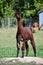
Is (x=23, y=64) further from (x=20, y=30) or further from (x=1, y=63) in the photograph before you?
(x=20, y=30)

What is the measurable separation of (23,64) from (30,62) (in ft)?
1.63

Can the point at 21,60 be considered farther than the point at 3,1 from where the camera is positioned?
No

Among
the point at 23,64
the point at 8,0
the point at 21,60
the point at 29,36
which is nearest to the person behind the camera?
the point at 23,64

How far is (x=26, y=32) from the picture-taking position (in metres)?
10.8

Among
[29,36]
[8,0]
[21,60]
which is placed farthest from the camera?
[8,0]

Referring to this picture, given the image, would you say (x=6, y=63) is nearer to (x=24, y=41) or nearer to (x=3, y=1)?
(x=24, y=41)

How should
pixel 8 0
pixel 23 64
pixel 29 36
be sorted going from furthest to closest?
pixel 8 0, pixel 29 36, pixel 23 64

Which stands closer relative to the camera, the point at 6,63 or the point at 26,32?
the point at 6,63

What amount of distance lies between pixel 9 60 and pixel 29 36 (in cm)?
122

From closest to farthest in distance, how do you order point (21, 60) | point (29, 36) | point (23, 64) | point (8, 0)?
point (23, 64)
point (21, 60)
point (29, 36)
point (8, 0)

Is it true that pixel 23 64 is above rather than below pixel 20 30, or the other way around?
below

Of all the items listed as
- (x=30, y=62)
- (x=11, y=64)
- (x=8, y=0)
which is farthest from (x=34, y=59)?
(x=8, y=0)

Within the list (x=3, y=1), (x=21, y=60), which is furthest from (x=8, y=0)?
(x=21, y=60)

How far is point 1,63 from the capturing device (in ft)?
32.2
